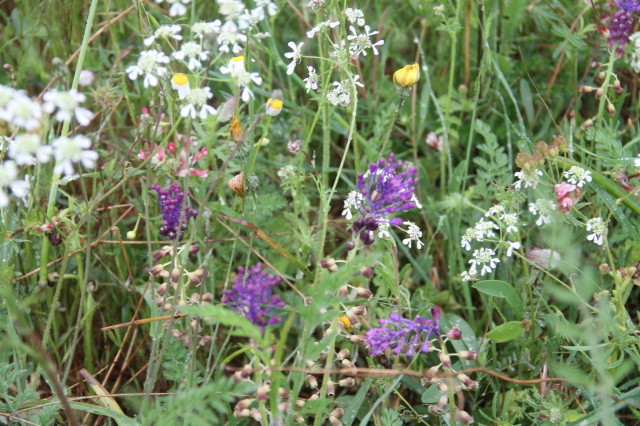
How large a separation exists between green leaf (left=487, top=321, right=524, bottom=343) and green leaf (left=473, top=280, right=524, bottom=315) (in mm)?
105

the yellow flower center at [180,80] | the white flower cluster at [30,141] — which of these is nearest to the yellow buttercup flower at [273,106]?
the yellow flower center at [180,80]

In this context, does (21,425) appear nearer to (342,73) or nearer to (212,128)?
(212,128)

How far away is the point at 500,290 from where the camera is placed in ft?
5.24

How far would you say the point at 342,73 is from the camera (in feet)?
5.55

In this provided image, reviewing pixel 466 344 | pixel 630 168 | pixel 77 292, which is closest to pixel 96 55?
pixel 77 292

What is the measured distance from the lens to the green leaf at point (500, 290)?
1.57m

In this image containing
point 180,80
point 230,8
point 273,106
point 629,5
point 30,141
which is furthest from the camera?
point 629,5

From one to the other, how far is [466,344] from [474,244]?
0.43m

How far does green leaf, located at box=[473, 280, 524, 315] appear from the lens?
1.57 meters

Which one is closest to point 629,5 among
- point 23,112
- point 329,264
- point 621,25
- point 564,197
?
point 621,25

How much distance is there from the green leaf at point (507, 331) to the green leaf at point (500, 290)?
105mm

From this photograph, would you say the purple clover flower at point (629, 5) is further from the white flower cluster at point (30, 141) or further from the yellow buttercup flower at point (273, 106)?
the white flower cluster at point (30, 141)

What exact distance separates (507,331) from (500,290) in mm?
122

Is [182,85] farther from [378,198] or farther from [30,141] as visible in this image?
[378,198]
